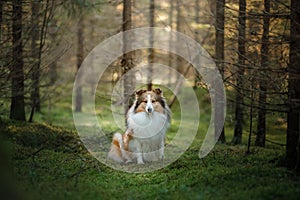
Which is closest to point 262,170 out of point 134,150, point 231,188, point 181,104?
point 231,188

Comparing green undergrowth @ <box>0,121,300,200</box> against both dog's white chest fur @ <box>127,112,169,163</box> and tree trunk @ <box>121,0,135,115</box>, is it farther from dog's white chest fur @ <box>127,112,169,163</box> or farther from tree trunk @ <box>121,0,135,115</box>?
tree trunk @ <box>121,0,135,115</box>

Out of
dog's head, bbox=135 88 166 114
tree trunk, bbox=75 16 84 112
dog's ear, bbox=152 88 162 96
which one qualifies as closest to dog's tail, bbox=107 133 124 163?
dog's head, bbox=135 88 166 114

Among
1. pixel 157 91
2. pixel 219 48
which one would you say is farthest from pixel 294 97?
pixel 219 48

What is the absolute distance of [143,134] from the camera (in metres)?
11.3

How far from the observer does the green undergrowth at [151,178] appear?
23.8 ft

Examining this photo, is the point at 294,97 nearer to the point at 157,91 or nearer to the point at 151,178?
the point at 151,178

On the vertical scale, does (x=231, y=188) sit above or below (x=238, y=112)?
below

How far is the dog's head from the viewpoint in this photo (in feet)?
35.7

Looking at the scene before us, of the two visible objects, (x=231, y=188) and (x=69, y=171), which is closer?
(x=231, y=188)

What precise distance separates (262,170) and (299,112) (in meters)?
1.46

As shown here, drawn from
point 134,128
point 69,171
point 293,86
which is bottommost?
point 69,171

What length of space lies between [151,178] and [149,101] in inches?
87.9

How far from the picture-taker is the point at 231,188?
7.79 metres

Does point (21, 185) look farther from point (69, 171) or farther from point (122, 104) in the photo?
point (122, 104)
